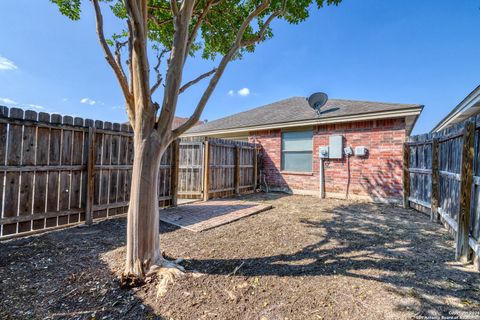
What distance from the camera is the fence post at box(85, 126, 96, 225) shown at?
4258 millimetres

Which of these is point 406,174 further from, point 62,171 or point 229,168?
point 62,171

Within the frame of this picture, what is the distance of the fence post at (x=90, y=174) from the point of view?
4.26m

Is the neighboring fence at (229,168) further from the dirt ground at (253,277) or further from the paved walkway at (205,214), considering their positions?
the dirt ground at (253,277)

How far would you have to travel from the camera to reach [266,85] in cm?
1434

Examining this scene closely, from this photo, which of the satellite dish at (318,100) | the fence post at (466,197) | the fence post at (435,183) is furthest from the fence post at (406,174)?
the fence post at (466,197)

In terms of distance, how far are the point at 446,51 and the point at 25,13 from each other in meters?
16.9

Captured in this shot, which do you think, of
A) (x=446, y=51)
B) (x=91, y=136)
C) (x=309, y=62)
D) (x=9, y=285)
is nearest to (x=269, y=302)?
(x=9, y=285)

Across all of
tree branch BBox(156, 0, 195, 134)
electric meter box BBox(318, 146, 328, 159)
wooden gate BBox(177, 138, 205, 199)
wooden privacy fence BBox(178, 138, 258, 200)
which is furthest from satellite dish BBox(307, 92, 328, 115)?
tree branch BBox(156, 0, 195, 134)

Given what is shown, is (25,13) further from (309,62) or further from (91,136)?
(309,62)

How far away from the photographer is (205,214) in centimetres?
527

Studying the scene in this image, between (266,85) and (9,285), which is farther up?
(266,85)

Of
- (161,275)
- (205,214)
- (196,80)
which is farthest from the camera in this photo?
(205,214)

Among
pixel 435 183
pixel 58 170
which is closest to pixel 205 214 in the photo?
pixel 58 170

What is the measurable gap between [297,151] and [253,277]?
696 cm
